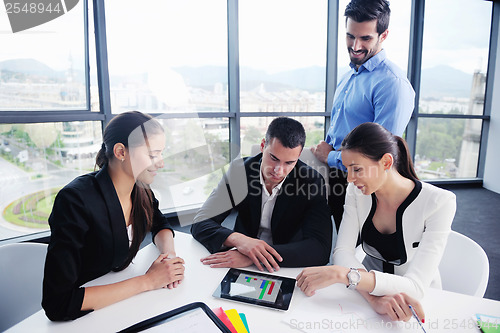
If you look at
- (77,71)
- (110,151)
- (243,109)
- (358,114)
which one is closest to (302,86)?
(243,109)

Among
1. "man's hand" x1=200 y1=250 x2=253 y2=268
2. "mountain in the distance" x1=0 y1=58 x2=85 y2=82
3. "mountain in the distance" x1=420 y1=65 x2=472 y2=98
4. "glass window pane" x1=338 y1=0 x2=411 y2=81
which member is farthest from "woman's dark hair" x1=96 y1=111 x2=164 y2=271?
"mountain in the distance" x1=420 y1=65 x2=472 y2=98

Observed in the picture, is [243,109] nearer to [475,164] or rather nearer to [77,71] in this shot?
[77,71]

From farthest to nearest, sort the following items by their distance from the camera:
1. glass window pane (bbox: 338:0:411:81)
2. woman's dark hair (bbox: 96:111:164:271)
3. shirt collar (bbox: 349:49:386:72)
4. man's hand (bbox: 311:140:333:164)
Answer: glass window pane (bbox: 338:0:411:81) → man's hand (bbox: 311:140:333:164) → shirt collar (bbox: 349:49:386:72) → woman's dark hair (bbox: 96:111:164:271)

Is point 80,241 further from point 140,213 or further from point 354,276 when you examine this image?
point 354,276

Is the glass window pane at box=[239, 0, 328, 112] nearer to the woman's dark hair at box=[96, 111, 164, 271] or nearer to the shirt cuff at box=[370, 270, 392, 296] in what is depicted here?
the woman's dark hair at box=[96, 111, 164, 271]

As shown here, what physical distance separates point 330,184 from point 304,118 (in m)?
2.05

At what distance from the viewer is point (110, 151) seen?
1.15m

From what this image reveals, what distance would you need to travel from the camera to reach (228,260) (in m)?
1.16

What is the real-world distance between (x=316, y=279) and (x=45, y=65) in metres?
2.66

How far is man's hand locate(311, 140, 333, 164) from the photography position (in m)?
1.92

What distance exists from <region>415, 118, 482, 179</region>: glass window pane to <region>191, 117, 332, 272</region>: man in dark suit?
3816 mm

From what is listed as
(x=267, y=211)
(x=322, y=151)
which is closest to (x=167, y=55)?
(x=322, y=151)

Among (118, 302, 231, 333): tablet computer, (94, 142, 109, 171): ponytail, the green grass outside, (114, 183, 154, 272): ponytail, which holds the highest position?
(94, 142, 109, 171): ponytail

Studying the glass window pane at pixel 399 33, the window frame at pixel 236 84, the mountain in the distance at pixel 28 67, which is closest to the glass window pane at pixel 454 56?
the window frame at pixel 236 84
